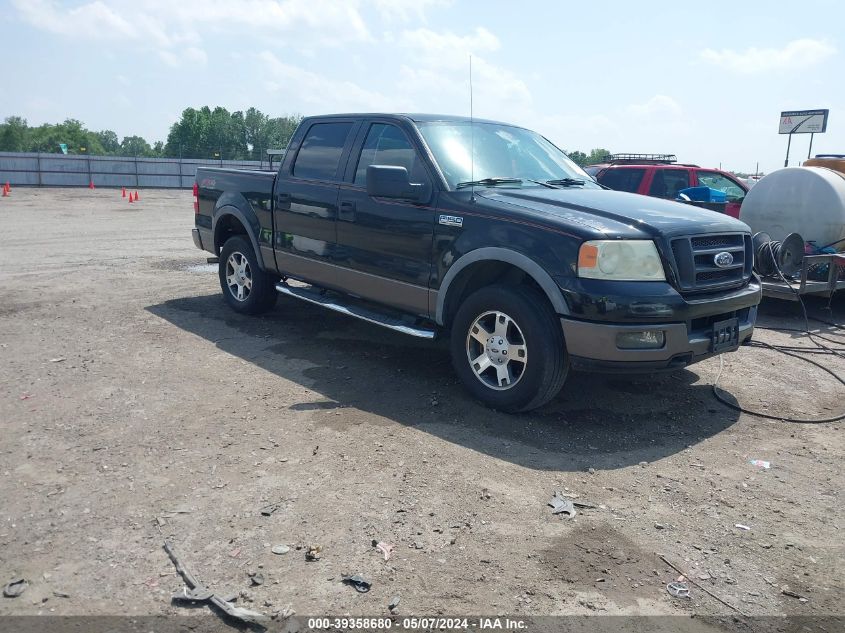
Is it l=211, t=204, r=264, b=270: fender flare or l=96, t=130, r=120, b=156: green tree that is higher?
l=96, t=130, r=120, b=156: green tree

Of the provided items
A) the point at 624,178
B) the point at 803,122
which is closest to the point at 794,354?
the point at 624,178

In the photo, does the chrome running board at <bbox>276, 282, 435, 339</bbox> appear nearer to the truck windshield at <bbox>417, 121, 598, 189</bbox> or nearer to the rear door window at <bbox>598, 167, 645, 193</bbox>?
the truck windshield at <bbox>417, 121, 598, 189</bbox>

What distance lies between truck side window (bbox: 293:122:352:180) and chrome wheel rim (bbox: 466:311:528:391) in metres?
2.16

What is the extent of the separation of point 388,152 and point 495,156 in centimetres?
89

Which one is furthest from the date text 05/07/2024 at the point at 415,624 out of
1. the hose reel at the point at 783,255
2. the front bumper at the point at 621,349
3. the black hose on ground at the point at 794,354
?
the hose reel at the point at 783,255

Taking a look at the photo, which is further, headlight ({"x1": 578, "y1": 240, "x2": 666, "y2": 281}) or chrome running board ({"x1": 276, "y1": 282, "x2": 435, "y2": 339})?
chrome running board ({"x1": 276, "y1": 282, "x2": 435, "y2": 339})

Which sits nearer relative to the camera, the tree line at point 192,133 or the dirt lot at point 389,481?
the dirt lot at point 389,481

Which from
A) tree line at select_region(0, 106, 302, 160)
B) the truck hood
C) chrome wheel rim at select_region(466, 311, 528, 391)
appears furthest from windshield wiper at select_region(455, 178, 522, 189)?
tree line at select_region(0, 106, 302, 160)

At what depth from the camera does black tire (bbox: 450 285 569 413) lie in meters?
4.61

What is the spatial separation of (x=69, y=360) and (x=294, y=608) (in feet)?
13.4

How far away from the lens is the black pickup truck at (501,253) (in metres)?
4.45

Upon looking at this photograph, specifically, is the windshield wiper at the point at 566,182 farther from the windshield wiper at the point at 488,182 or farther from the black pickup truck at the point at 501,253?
the windshield wiper at the point at 488,182

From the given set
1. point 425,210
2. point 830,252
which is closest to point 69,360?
point 425,210

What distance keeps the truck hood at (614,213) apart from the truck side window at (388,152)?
0.67m
